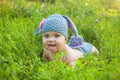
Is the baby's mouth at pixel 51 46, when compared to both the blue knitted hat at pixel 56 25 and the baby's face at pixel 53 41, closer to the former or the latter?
the baby's face at pixel 53 41

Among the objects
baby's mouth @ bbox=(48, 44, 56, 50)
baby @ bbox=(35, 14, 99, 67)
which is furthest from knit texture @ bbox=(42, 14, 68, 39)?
baby's mouth @ bbox=(48, 44, 56, 50)

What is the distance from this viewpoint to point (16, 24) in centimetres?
392

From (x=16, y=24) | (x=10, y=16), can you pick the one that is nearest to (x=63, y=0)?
(x=10, y=16)

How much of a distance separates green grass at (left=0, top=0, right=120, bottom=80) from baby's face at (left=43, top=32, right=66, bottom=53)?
0.41 ft

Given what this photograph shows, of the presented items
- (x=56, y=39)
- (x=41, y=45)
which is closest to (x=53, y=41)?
(x=56, y=39)

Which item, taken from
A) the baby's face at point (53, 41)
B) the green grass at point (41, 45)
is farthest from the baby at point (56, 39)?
the green grass at point (41, 45)

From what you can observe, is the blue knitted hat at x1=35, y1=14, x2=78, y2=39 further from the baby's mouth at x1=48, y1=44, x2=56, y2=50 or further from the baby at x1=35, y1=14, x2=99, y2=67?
the baby's mouth at x1=48, y1=44, x2=56, y2=50

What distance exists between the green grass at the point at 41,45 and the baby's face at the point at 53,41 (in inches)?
5.0

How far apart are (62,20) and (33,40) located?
0.37 metres

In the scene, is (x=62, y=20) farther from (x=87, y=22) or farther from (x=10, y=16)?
(x=10, y=16)

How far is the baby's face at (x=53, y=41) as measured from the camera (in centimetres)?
315

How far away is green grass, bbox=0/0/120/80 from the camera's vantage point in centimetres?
190

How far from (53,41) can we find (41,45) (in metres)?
0.41

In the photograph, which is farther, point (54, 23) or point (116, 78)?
point (54, 23)
